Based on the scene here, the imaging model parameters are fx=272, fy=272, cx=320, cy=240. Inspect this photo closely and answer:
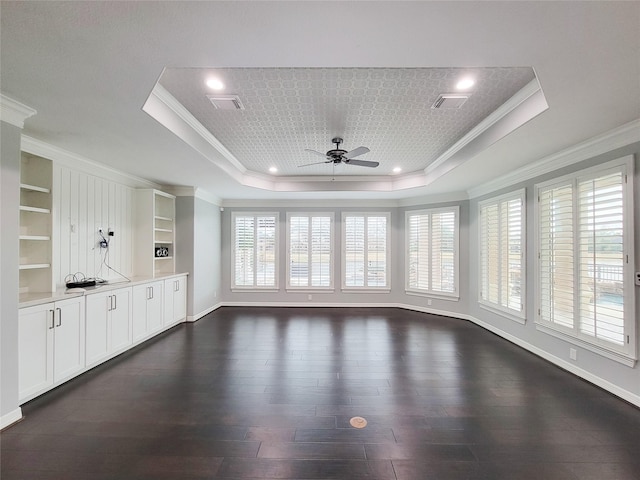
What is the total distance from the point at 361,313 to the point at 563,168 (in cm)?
416

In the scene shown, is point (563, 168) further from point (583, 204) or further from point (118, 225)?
point (118, 225)

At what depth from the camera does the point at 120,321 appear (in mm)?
Result: 3652

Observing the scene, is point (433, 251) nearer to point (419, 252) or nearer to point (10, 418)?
point (419, 252)

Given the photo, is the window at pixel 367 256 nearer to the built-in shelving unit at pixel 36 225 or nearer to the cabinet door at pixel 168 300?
the cabinet door at pixel 168 300

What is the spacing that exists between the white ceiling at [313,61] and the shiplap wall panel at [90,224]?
0.55 meters

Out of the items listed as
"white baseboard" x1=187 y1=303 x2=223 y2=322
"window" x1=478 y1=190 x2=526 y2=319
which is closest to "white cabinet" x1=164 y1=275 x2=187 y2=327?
"white baseboard" x1=187 y1=303 x2=223 y2=322

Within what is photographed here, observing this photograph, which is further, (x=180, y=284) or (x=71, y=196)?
(x=180, y=284)

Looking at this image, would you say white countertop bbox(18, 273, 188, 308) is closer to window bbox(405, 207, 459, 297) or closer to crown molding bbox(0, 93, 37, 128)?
crown molding bbox(0, 93, 37, 128)

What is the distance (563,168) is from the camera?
3355 mm

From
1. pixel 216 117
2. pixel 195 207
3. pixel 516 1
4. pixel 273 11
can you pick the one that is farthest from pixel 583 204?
pixel 195 207

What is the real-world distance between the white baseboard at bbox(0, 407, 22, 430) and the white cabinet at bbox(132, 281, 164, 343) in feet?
5.23

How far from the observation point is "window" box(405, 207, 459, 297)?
5.62m

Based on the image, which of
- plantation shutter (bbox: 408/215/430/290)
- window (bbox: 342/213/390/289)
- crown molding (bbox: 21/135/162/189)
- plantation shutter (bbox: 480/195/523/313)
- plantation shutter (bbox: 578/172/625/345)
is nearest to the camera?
plantation shutter (bbox: 578/172/625/345)

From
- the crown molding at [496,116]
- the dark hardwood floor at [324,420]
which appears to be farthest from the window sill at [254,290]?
the crown molding at [496,116]
